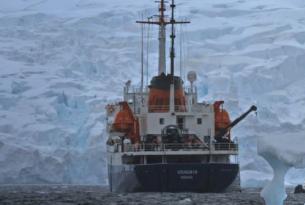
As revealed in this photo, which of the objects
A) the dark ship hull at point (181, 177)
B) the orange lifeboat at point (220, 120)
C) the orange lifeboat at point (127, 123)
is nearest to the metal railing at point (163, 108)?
the orange lifeboat at point (127, 123)

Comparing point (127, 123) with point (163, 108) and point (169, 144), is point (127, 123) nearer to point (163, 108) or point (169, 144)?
point (163, 108)

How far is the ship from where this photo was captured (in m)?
37.1

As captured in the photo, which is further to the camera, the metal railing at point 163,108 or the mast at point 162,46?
the mast at point 162,46

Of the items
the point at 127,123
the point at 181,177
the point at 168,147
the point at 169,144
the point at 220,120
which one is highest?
the point at 220,120

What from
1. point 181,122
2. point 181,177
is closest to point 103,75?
point 181,122

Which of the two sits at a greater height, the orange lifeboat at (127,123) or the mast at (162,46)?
the mast at (162,46)

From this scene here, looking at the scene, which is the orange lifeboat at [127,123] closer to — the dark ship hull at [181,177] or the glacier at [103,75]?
the dark ship hull at [181,177]

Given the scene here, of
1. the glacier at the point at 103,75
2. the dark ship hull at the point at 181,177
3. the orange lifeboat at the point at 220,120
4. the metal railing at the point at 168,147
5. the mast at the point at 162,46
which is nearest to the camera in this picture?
the dark ship hull at the point at 181,177

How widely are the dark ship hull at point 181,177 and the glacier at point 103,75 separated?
18.8m

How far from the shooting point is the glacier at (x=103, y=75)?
63906mm

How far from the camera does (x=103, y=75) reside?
251ft

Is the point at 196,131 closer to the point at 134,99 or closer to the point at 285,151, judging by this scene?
the point at 134,99

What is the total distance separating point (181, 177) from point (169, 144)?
1.62 meters

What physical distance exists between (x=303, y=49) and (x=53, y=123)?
2297 cm
